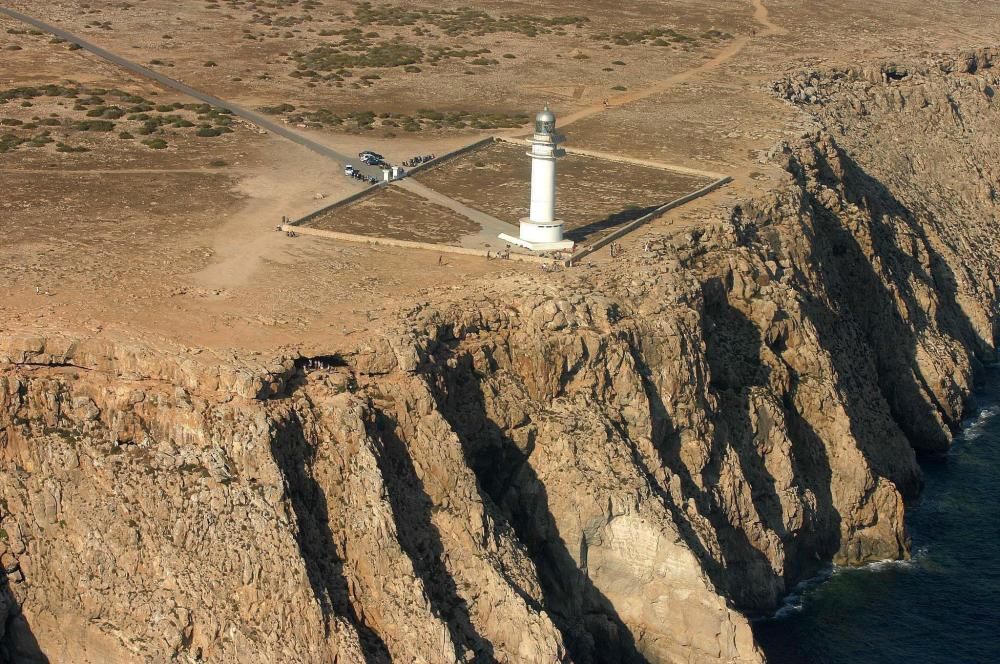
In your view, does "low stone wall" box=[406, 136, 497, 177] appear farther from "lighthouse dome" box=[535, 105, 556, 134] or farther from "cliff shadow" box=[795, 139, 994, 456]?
"cliff shadow" box=[795, 139, 994, 456]

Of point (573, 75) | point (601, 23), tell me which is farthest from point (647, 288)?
point (601, 23)

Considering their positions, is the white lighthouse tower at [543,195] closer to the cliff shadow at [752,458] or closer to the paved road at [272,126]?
the paved road at [272,126]

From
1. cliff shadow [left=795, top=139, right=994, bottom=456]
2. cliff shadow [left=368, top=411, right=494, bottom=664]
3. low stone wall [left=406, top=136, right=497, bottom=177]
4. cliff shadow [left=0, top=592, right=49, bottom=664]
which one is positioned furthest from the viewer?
low stone wall [left=406, top=136, right=497, bottom=177]

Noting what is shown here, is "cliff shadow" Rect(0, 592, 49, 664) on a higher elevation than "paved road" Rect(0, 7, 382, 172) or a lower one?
lower

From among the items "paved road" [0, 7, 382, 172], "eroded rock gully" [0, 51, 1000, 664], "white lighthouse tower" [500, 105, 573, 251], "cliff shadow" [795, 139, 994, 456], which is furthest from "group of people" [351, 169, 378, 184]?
"cliff shadow" [795, 139, 994, 456]

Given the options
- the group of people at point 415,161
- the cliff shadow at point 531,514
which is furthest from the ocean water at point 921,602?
the group of people at point 415,161

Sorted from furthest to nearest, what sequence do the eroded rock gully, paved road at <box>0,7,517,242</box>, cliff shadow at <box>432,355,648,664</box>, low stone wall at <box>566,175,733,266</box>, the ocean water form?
1. paved road at <box>0,7,517,242</box>
2. low stone wall at <box>566,175,733,266</box>
3. the ocean water
4. cliff shadow at <box>432,355,648,664</box>
5. the eroded rock gully
